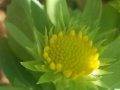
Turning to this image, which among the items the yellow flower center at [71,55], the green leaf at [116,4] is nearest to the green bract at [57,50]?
the yellow flower center at [71,55]

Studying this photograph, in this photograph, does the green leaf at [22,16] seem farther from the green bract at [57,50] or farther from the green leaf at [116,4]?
the green leaf at [116,4]

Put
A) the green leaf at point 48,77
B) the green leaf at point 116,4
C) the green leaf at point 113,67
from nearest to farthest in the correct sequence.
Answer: the green leaf at point 48,77 < the green leaf at point 113,67 < the green leaf at point 116,4

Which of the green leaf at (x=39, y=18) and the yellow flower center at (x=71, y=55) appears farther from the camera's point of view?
the green leaf at (x=39, y=18)

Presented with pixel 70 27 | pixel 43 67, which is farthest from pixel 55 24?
pixel 43 67

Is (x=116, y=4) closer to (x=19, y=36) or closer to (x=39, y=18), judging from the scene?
(x=39, y=18)

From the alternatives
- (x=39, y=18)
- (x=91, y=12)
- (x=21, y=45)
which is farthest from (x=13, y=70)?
(x=91, y=12)

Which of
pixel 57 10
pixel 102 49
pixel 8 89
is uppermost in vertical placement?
pixel 57 10

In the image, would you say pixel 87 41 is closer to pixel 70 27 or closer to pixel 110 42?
pixel 70 27

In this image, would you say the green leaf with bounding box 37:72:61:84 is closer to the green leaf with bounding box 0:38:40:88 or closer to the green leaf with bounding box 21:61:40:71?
the green leaf with bounding box 21:61:40:71
